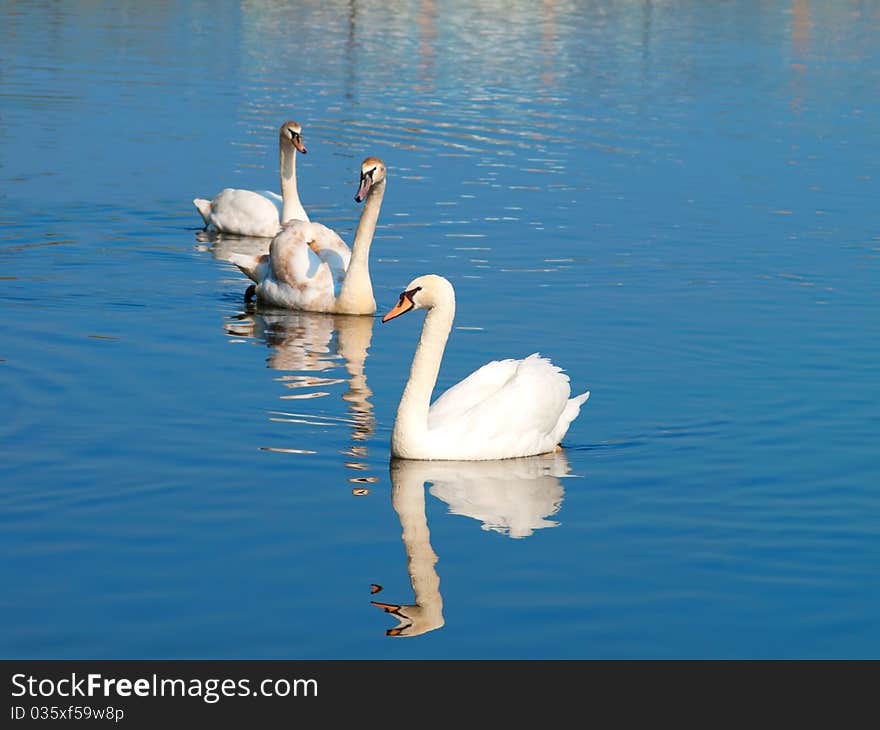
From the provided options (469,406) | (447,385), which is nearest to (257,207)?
(447,385)

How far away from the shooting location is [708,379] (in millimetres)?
14258

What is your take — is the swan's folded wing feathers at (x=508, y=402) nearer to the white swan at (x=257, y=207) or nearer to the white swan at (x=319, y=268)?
the white swan at (x=319, y=268)

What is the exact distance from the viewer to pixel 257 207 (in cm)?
2167

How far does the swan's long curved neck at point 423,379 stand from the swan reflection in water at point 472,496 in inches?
9.5

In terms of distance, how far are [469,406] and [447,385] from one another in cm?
199

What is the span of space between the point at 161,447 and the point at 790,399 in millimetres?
5070

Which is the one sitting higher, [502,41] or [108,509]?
[502,41]

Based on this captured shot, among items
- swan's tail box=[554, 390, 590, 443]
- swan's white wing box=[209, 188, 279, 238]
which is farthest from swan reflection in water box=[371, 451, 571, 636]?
swan's white wing box=[209, 188, 279, 238]

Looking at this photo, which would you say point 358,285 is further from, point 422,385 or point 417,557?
point 417,557

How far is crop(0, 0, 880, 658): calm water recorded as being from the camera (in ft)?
29.3

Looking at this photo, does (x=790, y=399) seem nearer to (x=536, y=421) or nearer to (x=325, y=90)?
(x=536, y=421)

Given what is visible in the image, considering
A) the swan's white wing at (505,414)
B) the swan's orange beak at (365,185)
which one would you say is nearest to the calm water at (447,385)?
the swan's white wing at (505,414)

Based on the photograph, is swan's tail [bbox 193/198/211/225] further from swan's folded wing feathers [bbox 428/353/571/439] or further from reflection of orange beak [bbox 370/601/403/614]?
reflection of orange beak [bbox 370/601/403/614]
